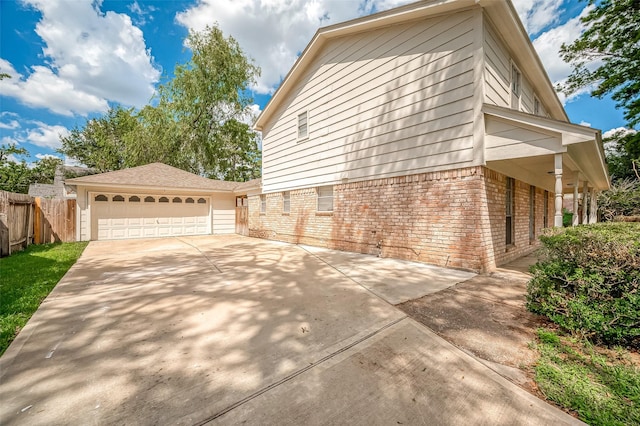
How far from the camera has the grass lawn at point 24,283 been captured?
2992mm

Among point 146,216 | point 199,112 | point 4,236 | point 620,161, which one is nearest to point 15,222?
point 4,236

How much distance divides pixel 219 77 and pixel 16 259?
57.3 feet

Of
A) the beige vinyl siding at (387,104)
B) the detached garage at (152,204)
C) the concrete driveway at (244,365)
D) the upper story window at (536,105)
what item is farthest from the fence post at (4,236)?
the upper story window at (536,105)

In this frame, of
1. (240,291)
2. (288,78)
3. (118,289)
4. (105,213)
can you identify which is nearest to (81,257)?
(118,289)

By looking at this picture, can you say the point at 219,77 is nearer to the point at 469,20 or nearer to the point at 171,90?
the point at 171,90

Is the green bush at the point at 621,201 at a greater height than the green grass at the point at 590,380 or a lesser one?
greater

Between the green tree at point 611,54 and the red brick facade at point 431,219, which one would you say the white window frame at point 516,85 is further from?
the green tree at point 611,54

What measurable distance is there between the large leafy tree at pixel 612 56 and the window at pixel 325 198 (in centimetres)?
1432

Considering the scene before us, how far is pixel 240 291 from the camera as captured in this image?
4.23m

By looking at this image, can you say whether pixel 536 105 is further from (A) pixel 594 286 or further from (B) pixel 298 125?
(A) pixel 594 286

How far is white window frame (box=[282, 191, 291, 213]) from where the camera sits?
10898 mm

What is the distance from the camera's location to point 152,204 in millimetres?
12727

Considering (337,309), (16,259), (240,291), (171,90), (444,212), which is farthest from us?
(171,90)

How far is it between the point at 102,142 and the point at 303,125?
1074 inches
